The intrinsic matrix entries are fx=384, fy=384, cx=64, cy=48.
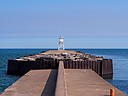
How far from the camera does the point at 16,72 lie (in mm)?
49406

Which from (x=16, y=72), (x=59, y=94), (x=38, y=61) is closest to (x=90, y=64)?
(x=38, y=61)

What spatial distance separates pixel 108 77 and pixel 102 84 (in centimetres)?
2475

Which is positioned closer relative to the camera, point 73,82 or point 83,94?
point 83,94

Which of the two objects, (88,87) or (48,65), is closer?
(88,87)

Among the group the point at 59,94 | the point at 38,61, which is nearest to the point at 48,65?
the point at 38,61

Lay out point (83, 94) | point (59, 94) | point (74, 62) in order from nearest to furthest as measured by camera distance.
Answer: point (59, 94)
point (83, 94)
point (74, 62)

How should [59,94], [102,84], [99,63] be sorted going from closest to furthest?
[59,94] → [102,84] → [99,63]

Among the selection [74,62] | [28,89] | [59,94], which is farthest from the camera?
[74,62]

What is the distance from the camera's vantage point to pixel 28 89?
21.0 meters

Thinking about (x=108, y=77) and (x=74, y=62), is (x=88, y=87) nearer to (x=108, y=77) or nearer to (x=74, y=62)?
(x=74, y=62)

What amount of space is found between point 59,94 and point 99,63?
32.4 metres

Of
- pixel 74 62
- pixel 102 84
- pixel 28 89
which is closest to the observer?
pixel 28 89

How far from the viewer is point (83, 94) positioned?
1905 cm

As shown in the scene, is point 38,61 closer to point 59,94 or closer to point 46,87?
point 46,87
